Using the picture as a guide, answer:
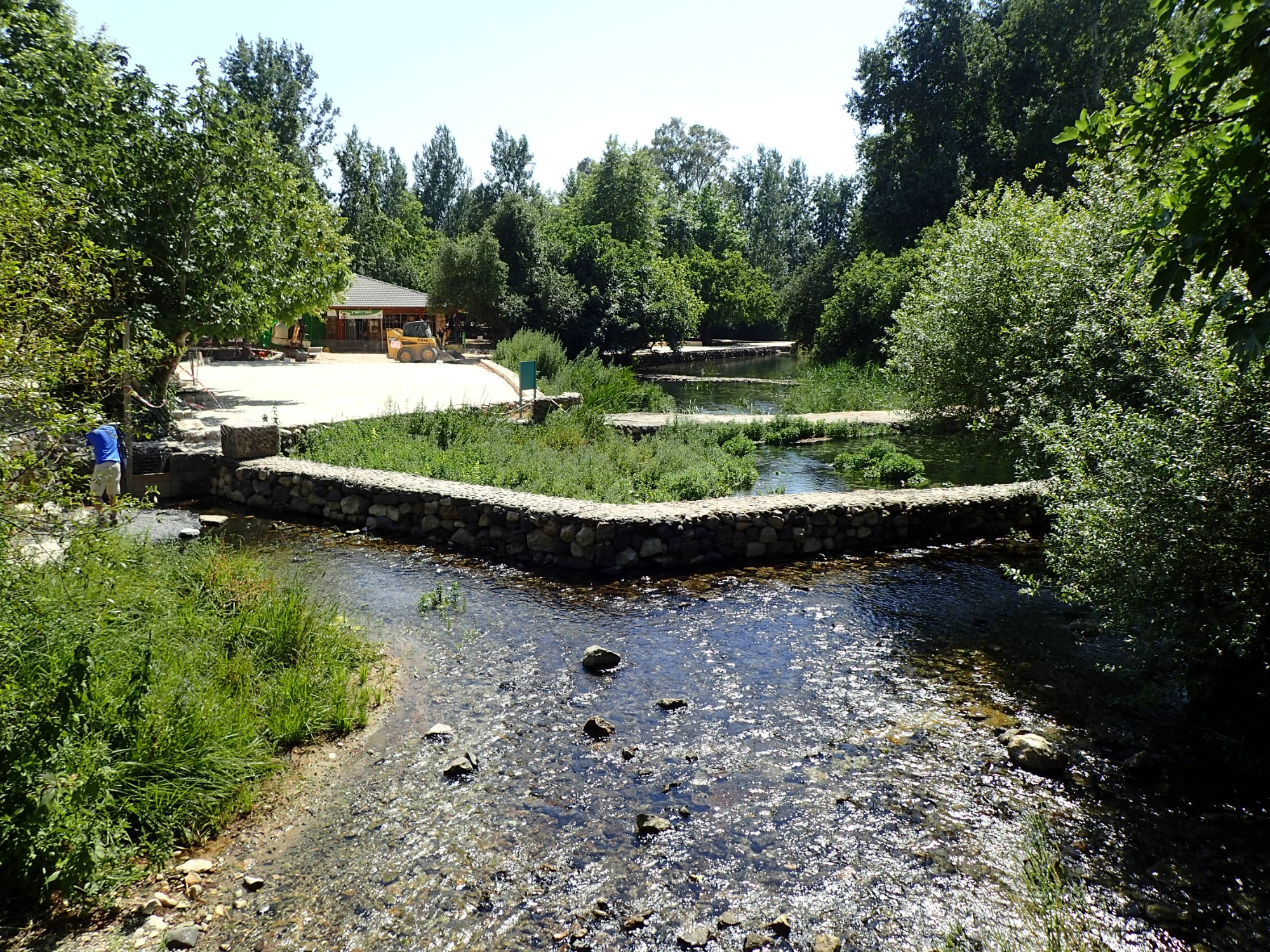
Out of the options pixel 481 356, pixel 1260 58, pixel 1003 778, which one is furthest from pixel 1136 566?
pixel 481 356

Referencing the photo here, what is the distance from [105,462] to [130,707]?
22.2 ft

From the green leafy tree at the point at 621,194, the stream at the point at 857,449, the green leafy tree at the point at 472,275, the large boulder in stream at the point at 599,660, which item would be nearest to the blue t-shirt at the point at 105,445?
the large boulder in stream at the point at 599,660

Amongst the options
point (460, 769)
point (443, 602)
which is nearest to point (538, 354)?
point (443, 602)

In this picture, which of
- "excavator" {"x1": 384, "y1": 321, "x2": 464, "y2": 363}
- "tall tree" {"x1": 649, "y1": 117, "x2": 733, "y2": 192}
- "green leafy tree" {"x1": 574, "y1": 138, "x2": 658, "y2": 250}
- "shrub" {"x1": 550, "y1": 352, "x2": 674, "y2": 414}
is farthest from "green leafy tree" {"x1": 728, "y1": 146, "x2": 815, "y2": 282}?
"shrub" {"x1": 550, "y1": 352, "x2": 674, "y2": 414}

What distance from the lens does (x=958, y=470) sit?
627 inches

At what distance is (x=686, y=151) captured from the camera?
85.3 m

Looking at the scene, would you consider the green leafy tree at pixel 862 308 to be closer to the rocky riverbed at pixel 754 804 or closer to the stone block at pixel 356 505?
the stone block at pixel 356 505

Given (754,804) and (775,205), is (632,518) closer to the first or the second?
(754,804)

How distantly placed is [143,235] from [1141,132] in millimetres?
16664

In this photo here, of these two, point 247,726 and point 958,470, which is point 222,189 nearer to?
point 247,726

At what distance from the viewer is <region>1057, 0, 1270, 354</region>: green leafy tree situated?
3.67 metres

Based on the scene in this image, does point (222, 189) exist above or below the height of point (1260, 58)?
above

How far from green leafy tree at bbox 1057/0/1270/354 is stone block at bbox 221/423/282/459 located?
12.6 metres

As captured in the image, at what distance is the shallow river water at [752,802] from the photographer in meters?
4.25
